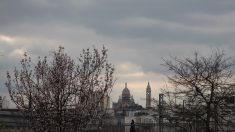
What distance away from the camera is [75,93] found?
44.6ft

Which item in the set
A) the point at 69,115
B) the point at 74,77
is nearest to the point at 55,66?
the point at 74,77

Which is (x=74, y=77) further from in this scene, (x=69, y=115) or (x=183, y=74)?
(x=183, y=74)

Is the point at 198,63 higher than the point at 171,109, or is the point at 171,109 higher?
the point at 198,63

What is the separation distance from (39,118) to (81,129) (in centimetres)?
121

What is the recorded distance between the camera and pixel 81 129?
45.0 feet

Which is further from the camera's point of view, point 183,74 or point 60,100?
point 183,74

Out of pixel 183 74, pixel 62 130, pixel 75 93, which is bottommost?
pixel 62 130

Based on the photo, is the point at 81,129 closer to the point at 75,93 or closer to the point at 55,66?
the point at 75,93

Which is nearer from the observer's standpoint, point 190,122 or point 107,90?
point 107,90

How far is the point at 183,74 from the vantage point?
21859mm

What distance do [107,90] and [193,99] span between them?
7907mm

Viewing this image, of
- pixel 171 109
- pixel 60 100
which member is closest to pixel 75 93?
pixel 60 100

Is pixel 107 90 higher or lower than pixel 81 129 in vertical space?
higher

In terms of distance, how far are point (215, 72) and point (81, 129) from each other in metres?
9.65
